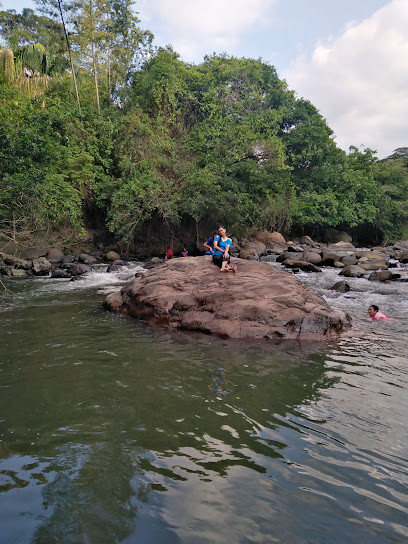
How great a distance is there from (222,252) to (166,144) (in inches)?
604

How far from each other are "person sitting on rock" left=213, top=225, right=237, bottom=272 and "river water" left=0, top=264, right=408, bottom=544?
3121 mm

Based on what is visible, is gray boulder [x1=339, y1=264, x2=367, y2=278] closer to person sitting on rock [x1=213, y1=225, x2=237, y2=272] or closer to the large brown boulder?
the large brown boulder

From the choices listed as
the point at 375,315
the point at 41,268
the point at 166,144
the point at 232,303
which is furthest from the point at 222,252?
the point at 166,144

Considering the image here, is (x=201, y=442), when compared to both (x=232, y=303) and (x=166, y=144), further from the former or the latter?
(x=166, y=144)

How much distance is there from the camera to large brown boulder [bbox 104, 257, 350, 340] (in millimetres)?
7727

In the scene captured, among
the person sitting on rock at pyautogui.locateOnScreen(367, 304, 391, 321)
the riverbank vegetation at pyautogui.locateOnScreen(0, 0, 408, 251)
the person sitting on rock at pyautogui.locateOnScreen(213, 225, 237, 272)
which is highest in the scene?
the riverbank vegetation at pyautogui.locateOnScreen(0, 0, 408, 251)

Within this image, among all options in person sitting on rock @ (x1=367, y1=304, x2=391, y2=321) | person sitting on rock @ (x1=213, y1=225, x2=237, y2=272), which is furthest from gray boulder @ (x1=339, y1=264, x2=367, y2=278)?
person sitting on rock @ (x1=213, y1=225, x2=237, y2=272)

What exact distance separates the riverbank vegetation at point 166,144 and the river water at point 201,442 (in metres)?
11.5

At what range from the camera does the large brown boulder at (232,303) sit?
25.3 feet

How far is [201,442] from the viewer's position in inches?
147

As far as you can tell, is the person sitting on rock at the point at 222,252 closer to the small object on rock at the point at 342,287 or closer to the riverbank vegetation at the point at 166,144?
the small object on rock at the point at 342,287

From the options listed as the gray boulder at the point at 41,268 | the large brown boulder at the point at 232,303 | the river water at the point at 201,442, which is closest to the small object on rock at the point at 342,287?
the large brown boulder at the point at 232,303

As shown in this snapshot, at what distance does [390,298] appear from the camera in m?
11.7

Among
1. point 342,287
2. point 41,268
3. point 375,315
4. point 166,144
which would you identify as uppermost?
point 166,144
